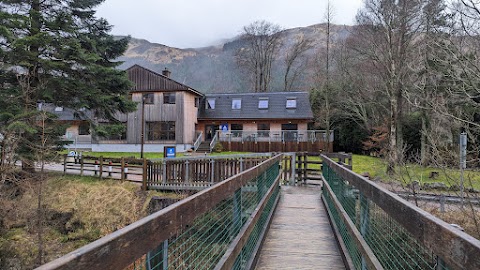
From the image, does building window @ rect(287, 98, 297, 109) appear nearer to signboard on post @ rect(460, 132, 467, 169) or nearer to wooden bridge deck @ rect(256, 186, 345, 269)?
signboard on post @ rect(460, 132, 467, 169)

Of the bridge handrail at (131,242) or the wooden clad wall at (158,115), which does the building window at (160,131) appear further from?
the bridge handrail at (131,242)

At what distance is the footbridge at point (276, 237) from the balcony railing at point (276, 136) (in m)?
18.0

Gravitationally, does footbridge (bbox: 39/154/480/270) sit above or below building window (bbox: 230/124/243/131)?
below

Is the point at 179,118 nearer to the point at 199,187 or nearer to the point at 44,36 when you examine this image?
the point at 44,36

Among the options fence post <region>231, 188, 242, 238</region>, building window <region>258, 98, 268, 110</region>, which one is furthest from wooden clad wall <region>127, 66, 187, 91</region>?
fence post <region>231, 188, 242, 238</region>

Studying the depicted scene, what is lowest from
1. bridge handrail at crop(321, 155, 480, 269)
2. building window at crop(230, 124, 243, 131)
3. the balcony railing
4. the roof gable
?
bridge handrail at crop(321, 155, 480, 269)

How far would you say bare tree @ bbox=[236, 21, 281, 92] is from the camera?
4406cm

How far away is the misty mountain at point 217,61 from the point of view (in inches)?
1756

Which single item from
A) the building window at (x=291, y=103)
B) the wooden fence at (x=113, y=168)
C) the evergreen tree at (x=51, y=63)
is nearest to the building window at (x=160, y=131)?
the evergreen tree at (x=51, y=63)

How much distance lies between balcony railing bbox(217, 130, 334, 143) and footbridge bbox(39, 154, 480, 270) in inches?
709

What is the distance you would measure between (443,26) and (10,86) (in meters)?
19.3

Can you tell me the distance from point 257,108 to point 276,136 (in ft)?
14.6

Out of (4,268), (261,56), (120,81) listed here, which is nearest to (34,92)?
(120,81)

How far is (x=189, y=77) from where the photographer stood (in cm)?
8662
